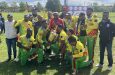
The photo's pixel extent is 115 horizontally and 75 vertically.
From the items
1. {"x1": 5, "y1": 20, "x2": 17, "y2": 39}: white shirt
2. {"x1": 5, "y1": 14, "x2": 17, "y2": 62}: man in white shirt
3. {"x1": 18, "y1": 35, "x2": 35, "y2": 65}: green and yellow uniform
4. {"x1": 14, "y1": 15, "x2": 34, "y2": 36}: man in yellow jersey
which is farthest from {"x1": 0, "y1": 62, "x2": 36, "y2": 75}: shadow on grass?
{"x1": 14, "y1": 15, "x2": 34, "y2": 36}: man in yellow jersey

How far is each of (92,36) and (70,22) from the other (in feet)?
5.39

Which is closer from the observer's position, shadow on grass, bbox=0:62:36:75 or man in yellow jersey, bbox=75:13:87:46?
shadow on grass, bbox=0:62:36:75

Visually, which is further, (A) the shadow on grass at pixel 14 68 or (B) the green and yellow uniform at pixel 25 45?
(B) the green and yellow uniform at pixel 25 45

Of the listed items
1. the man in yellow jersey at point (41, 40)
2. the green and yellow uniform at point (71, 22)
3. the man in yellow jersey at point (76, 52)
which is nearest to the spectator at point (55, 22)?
the green and yellow uniform at point (71, 22)

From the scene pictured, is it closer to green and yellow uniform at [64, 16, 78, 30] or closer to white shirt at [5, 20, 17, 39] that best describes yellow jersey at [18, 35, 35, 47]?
white shirt at [5, 20, 17, 39]

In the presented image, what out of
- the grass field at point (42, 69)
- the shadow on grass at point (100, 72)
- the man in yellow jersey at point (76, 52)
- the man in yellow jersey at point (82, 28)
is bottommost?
the shadow on grass at point (100, 72)

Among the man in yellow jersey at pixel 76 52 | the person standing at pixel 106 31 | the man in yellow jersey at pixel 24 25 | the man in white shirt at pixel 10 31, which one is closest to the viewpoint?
the man in yellow jersey at pixel 76 52

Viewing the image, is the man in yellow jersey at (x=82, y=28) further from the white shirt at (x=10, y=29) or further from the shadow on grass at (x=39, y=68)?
the white shirt at (x=10, y=29)

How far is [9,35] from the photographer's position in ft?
41.1

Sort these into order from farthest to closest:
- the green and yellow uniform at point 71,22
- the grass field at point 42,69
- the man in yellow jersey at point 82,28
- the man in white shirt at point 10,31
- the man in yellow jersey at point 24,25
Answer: the green and yellow uniform at point 71,22 → the man in yellow jersey at point 24,25 → the man in white shirt at point 10,31 → the man in yellow jersey at point 82,28 → the grass field at point 42,69

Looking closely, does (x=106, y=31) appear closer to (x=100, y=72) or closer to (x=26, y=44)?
(x=100, y=72)

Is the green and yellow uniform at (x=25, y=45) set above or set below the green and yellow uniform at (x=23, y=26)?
below

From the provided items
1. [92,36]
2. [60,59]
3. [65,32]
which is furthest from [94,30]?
[60,59]

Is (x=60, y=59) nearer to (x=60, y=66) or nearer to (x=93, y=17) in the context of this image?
(x=60, y=66)
